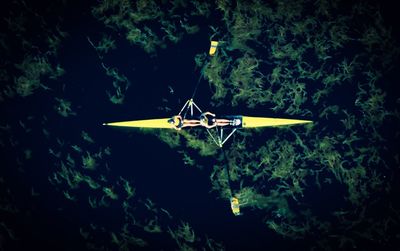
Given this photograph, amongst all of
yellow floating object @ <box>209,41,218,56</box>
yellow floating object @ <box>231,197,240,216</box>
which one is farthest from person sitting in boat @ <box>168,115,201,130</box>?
yellow floating object @ <box>231,197,240,216</box>

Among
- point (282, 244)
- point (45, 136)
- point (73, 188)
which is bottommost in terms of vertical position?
point (282, 244)

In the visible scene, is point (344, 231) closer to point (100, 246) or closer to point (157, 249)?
point (157, 249)

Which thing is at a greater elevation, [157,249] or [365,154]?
[365,154]

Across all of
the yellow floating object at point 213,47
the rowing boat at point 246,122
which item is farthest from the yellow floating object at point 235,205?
the yellow floating object at point 213,47

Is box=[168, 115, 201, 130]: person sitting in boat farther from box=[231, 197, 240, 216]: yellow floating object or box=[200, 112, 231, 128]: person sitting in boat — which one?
box=[231, 197, 240, 216]: yellow floating object

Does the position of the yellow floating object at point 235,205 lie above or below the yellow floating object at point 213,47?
below

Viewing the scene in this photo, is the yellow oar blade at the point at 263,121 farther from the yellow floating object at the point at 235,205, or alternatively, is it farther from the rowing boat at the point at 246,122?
the yellow floating object at the point at 235,205

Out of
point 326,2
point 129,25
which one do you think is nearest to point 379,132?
point 326,2

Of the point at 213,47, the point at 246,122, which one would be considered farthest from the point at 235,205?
the point at 213,47
